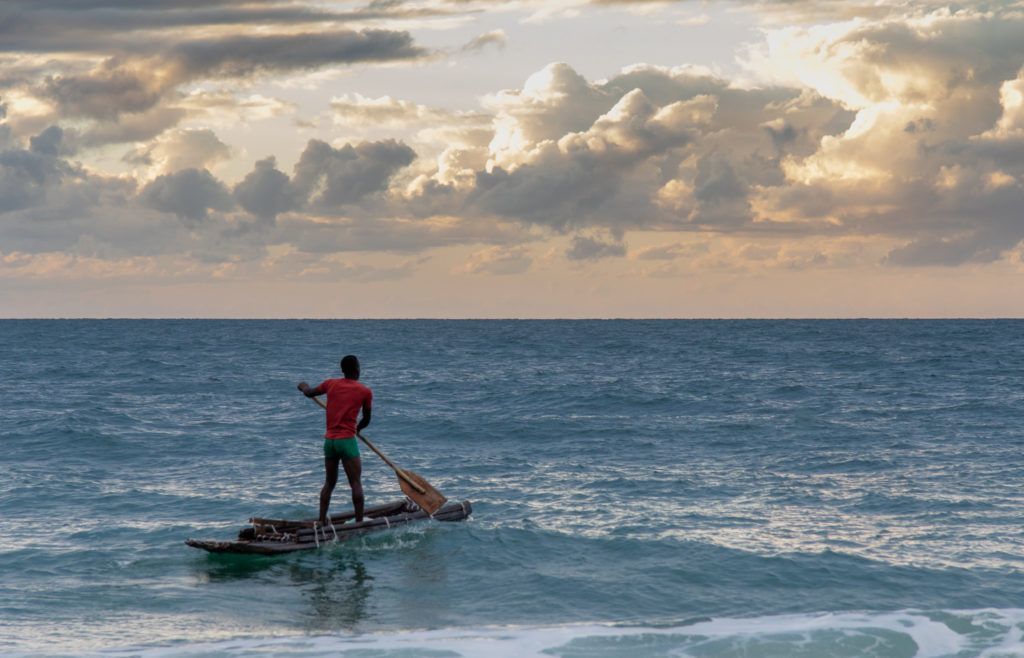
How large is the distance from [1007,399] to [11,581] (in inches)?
1333

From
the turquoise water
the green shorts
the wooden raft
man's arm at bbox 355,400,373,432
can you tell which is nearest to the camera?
the turquoise water

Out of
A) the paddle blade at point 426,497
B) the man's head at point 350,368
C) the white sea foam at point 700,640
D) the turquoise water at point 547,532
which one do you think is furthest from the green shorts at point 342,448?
the white sea foam at point 700,640

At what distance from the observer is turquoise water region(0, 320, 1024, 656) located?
37.7ft

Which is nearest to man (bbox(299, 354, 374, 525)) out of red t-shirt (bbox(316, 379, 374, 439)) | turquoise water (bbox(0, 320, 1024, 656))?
red t-shirt (bbox(316, 379, 374, 439))

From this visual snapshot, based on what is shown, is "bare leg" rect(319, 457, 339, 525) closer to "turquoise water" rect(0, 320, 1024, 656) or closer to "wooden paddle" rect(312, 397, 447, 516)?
"turquoise water" rect(0, 320, 1024, 656)

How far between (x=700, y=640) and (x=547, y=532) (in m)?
4.82

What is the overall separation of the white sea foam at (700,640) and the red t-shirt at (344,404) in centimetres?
437

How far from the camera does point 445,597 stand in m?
A: 13.1

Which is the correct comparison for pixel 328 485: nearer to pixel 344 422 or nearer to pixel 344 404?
pixel 344 422

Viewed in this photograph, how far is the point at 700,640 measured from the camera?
442 inches

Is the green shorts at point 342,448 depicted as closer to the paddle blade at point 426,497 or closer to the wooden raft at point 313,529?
the wooden raft at point 313,529

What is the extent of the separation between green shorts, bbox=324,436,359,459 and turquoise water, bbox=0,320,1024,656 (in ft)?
4.21

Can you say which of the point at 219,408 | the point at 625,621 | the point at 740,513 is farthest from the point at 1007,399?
the point at 625,621

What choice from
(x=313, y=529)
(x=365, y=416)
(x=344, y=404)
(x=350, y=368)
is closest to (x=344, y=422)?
(x=344, y=404)
